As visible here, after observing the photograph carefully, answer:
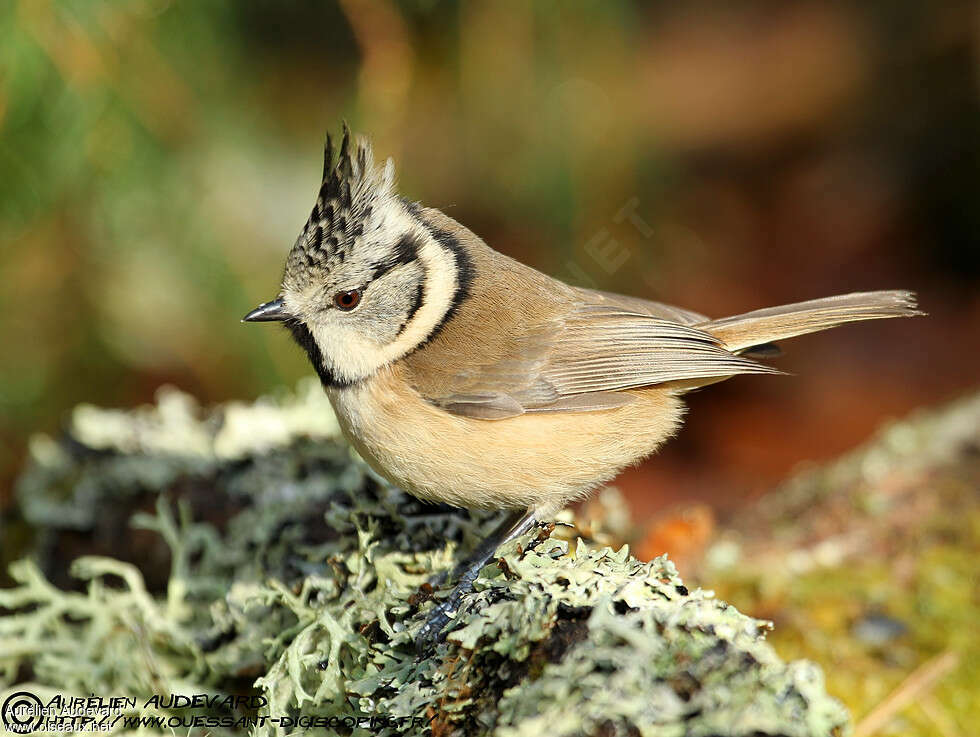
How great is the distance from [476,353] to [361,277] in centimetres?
39

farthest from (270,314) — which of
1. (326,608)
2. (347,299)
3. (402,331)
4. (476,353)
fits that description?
(326,608)

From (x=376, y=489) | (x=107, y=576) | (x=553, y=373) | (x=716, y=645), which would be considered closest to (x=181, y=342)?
(x=107, y=576)

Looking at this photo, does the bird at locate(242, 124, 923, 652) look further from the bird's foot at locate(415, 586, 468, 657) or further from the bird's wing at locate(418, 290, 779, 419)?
the bird's foot at locate(415, 586, 468, 657)

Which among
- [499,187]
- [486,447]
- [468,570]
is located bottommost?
[468,570]

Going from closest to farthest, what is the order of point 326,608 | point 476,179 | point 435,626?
point 435,626 < point 326,608 < point 476,179

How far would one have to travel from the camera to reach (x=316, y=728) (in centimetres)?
199

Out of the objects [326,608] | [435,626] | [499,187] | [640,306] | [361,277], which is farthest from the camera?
[499,187]

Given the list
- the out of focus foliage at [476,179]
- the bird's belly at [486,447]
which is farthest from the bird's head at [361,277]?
the out of focus foliage at [476,179]

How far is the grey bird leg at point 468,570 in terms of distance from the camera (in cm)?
194

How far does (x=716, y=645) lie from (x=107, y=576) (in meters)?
2.23

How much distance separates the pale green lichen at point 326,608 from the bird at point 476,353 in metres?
0.26

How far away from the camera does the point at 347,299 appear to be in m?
2.64

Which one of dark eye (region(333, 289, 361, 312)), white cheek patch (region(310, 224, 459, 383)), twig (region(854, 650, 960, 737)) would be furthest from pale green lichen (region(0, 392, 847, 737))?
twig (region(854, 650, 960, 737))

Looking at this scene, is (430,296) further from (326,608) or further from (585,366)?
(326,608)
